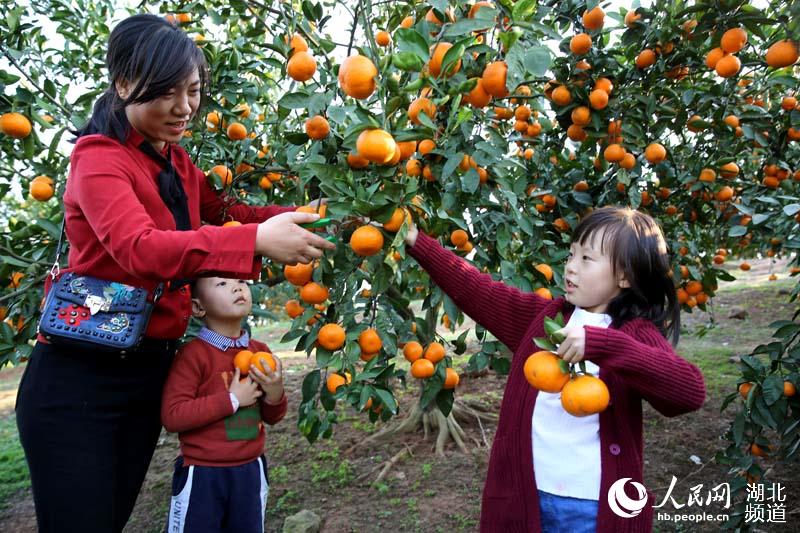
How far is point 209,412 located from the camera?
1.57 meters

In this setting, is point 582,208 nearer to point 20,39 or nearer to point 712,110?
point 712,110

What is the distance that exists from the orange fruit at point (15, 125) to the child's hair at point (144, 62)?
569 mm

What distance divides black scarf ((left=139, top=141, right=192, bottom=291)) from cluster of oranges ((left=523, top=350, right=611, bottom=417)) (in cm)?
88

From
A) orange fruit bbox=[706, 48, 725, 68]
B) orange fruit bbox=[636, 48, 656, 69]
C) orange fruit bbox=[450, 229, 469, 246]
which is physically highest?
orange fruit bbox=[636, 48, 656, 69]

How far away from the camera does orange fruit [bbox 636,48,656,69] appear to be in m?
2.16

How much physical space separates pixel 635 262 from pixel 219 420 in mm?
1192

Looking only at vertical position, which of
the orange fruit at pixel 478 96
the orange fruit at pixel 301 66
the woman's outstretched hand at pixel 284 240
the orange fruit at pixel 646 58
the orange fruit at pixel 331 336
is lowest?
the orange fruit at pixel 331 336

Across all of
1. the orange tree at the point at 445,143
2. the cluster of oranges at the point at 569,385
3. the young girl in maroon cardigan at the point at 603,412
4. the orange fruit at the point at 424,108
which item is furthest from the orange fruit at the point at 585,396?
the orange fruit at the point at 424,108

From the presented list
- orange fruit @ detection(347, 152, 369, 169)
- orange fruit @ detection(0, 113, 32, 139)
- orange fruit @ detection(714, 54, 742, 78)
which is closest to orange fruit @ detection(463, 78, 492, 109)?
orange fruit @ detection(347, 152, 369, 169)

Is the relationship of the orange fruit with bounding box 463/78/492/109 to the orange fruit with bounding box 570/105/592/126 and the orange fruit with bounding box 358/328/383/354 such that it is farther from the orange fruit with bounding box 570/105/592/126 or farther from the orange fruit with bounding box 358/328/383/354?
the orange fruit with bounding box 570/105/592/126

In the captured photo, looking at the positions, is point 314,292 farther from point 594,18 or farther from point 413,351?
point 594,18

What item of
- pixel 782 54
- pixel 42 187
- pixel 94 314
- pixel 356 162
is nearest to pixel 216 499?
pixel 94 314

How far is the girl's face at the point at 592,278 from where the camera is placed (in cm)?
138

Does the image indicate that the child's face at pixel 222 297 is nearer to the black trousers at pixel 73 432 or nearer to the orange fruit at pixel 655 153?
the black trousers at pixel 73 432
